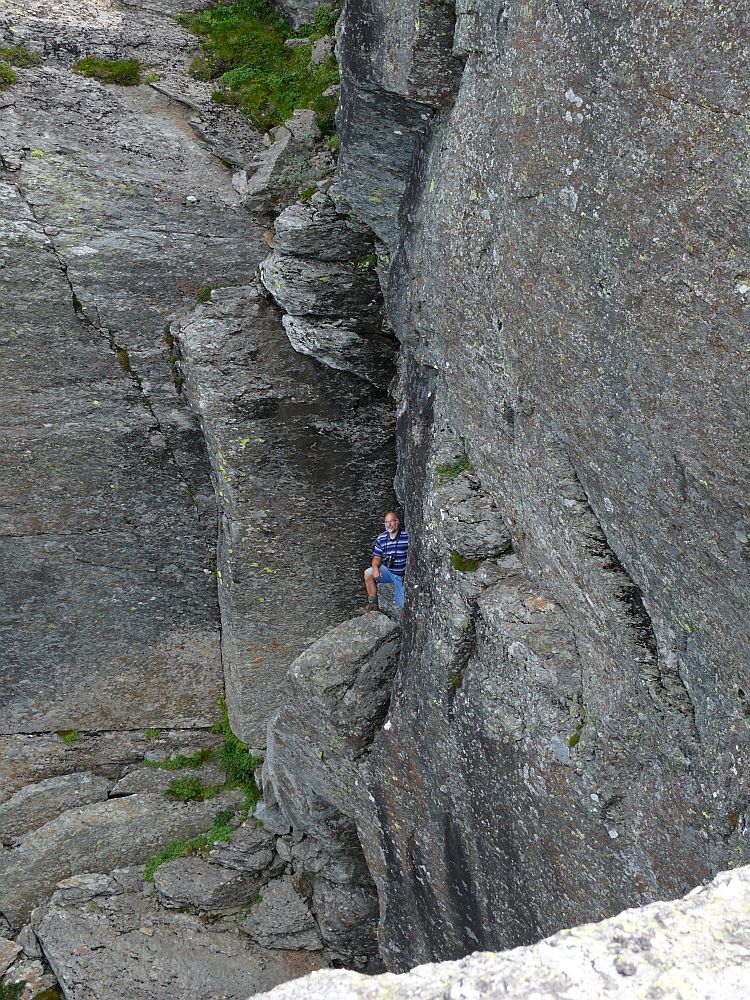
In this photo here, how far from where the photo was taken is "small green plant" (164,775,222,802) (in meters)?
12.5

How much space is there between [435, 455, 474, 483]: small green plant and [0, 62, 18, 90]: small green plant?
7631mm

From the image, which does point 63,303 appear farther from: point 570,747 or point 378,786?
point 570,747

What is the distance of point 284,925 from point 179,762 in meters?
3.07

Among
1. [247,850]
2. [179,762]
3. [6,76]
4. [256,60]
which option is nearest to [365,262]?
[256,60]

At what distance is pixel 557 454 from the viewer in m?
6.11

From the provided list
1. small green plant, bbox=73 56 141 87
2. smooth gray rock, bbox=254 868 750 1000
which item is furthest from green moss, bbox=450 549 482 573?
small green plant, bbox=73 56 141 87

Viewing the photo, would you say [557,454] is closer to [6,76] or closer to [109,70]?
[109,70]

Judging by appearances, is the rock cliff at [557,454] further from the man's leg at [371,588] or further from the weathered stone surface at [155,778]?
the weathered stone surface at [155,778]

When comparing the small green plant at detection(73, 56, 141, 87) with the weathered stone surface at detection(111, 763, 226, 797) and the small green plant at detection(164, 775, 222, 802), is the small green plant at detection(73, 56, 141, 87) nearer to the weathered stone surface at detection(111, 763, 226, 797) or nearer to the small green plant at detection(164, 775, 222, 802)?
the weathered stone surface at detection(111, 763, 226, 797)

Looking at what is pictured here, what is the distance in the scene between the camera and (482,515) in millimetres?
7242

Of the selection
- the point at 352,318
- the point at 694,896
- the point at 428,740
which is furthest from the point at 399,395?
the point at 694,896

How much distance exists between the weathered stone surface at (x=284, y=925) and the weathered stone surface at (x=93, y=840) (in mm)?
1723

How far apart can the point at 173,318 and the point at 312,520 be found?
3.27m

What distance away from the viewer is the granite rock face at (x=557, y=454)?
4.59 m
